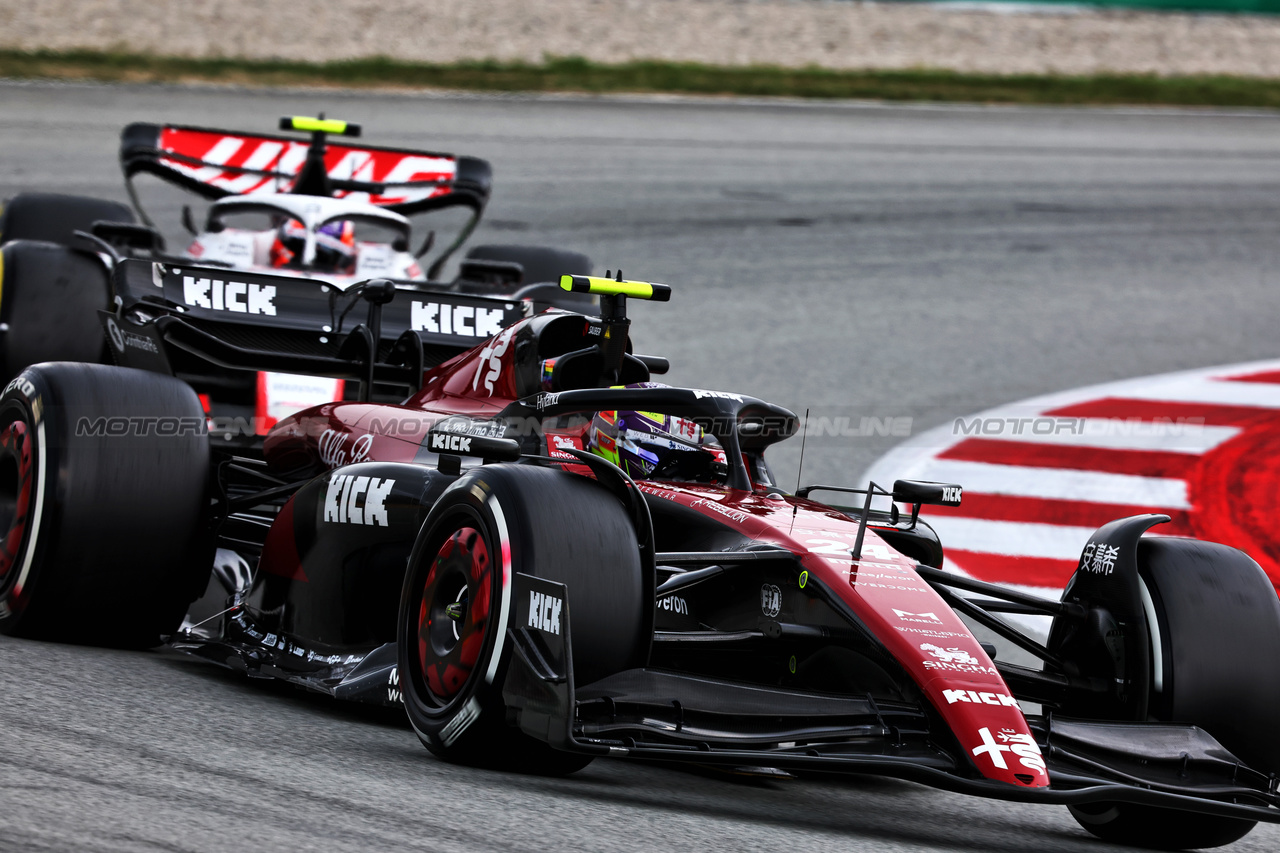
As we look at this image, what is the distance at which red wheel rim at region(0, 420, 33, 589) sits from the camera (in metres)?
5.40

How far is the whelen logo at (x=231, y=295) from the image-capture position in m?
7.20

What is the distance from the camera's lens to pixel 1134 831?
14.4 feet

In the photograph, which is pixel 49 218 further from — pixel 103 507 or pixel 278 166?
pixel 103 507

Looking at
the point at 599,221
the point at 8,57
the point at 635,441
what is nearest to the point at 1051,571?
the point at 635,441

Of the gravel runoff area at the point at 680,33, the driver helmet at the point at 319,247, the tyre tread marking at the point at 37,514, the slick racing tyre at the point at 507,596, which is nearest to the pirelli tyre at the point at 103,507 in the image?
the tyre tread marking at the point at 37,514

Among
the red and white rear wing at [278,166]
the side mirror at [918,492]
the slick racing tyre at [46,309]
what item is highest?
the red and white rear wing at [278,166]

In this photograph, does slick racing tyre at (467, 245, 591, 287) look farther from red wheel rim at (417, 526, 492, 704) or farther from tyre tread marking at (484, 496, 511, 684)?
tyre tread marking at (484, 496, 511, 684)

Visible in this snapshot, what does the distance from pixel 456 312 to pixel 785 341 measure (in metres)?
4.03

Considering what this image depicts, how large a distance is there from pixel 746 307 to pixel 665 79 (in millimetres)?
8045

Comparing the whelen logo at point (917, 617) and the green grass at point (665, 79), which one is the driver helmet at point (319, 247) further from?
the green grass at point (665, 79)

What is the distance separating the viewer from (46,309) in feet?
26.0

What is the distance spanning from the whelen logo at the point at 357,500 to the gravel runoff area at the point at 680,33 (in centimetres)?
1400

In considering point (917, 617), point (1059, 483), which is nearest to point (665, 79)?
point (1059, 483)

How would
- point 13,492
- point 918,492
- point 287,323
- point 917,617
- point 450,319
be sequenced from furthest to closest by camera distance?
point 450,319, point 287,323, point 13,492, point 918,492, point 917,617
